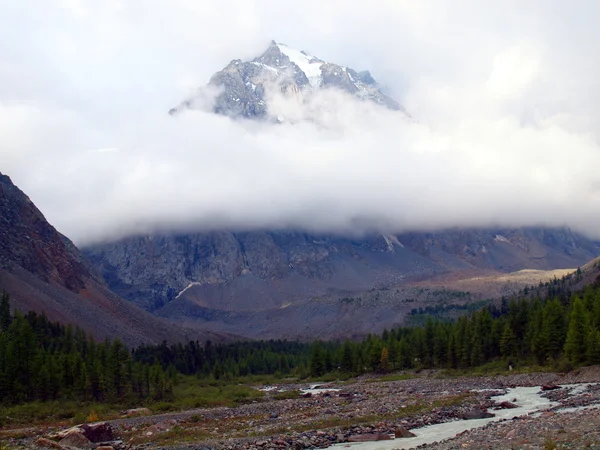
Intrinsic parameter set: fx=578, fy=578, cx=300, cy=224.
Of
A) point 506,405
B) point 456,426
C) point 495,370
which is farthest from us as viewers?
point 495,370

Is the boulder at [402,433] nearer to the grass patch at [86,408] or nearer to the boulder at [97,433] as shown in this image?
the boulder at [97,433]

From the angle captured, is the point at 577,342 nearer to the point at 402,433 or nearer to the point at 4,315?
the point at 402,433

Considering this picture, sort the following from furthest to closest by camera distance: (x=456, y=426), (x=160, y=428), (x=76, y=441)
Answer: (x=160, y=428)
(x=456, y=426)
(x=76, y=441)

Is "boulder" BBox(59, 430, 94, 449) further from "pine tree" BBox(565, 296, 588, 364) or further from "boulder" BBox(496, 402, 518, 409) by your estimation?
"pine tree" BBox(565, 296, 588, 364)

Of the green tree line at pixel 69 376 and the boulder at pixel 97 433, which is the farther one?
the green tree line at pixel 69 376

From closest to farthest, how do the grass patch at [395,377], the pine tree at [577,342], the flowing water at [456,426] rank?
the flowing water at [456,426]
the pine tree at [577,342]
the grass patch at [395,377]

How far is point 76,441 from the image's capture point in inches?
2007

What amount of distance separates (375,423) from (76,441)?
27122 millimetres

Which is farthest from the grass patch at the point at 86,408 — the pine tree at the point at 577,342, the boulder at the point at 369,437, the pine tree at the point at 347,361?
the pine tree at the point at 577,342

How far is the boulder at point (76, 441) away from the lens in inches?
1959

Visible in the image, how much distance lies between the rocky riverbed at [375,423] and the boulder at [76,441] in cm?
72

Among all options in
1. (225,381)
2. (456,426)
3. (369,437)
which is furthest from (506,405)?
(225,381)

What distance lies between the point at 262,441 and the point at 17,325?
296ft

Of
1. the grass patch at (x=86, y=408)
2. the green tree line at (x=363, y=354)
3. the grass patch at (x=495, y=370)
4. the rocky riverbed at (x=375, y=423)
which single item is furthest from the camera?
the grass patch at (x=495, y=370)
